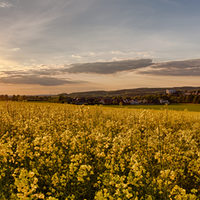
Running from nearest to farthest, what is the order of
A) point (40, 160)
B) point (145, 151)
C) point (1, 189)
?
1. point (1, 189)
2. point (40, 160)
3. point (145, 151)

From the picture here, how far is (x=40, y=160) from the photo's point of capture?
18.1ft

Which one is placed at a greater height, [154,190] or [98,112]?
[98,112]

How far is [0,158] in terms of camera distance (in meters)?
5.68

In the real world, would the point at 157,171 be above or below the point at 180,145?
below

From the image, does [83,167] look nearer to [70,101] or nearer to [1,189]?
[1,189]

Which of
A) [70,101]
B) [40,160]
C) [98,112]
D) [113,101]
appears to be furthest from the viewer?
[113,101]

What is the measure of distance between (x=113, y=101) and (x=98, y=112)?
43227 mm

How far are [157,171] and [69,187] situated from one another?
3104 mm

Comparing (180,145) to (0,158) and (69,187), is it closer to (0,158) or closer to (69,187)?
(69,187)

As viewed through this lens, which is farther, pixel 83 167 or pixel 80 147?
pixel 80 147

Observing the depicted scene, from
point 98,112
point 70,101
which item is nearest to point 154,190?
point 98,112

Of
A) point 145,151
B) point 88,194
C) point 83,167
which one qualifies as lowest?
point 88,194

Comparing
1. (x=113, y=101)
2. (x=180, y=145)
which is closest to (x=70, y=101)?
(x=113, y=101)

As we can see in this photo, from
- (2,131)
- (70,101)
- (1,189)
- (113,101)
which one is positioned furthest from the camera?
(113,101)
